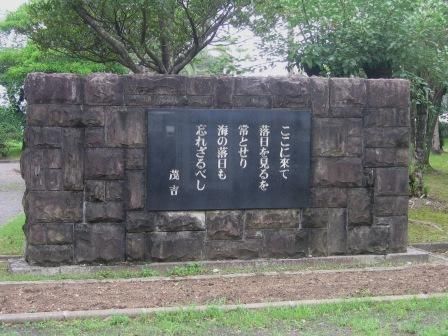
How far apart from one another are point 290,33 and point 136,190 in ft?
14.7

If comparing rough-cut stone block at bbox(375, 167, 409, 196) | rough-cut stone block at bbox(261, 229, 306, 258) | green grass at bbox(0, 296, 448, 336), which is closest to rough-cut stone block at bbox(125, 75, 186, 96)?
rough-cut stone block at bbox(261, 229, 306, 258)

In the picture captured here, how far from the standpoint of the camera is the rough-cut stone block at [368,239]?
25.9ft

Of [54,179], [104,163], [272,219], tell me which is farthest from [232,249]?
[54,179]

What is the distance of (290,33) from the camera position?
416 inches

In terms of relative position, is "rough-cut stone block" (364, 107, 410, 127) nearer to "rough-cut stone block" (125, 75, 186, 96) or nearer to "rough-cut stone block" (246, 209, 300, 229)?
"rough-cut stone block" (246, 209, 300, 229)

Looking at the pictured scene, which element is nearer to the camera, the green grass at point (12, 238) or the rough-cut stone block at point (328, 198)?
the rough-cut stone block at point (328, 198)

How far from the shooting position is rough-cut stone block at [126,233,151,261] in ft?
24.0

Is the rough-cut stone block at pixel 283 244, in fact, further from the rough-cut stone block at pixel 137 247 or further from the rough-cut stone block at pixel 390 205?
the rough-cut stone block at pixel 137 247

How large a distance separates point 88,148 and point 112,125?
35 centimetres

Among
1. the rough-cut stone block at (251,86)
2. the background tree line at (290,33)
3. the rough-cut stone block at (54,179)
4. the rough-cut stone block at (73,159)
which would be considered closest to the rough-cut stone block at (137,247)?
the rough-cut stone block at (73,159)

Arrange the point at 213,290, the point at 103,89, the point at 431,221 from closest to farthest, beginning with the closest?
1. the point at 213,290
2. the point at 103,89
3. the point at 431,221

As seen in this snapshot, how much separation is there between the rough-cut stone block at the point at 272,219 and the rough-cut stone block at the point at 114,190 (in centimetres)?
143

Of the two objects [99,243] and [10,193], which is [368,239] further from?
[10,193]

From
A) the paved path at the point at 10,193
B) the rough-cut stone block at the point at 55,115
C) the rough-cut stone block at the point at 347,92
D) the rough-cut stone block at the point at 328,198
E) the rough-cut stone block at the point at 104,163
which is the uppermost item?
the rough-cut stone block at the point at 347,92
